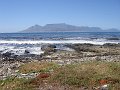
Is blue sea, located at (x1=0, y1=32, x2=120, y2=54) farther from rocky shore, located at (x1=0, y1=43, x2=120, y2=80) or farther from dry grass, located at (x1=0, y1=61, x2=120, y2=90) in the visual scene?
dry grass, located at (x1=0, y1=61, x2=120, y2=90)

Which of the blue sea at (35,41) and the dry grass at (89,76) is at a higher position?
the dry grass at (89,76)

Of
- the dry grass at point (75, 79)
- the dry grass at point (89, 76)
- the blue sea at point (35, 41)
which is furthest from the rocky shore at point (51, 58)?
the blue sea at point (35, 41)

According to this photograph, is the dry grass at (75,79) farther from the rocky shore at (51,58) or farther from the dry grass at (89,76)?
the rocky shore at (51,58)

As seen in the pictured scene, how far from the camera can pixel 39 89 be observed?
19.4 meters

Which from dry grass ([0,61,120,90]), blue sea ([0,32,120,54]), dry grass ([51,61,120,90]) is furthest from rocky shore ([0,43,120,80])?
blue sea ([0,32,120,54])

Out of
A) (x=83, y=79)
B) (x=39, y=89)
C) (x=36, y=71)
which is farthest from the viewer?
(x=36, y=71)

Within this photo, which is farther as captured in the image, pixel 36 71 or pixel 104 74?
pixel 36 71

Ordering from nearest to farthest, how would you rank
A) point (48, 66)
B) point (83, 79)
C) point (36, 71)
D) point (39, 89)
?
1. point (39, 89)
2. point (83, 79)
3. point (36, 71)
4. point (48, 66)

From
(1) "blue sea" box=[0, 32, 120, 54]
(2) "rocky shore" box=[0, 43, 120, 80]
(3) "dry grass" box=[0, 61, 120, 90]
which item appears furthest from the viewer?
(1) "blue sea" box=[0, 32, 120, 54]

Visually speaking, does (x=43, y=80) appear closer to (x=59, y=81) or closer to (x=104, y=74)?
(x=59, y=81)

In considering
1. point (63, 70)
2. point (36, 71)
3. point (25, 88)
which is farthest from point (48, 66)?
point (25, 88)

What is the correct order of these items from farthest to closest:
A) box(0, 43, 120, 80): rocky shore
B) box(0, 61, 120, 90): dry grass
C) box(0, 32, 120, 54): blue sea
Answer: box(0, 32, 120, 54): blue sea < box(0, 43, 120, 80): rocky shore < box(0, 61, 120, 90): dry grass

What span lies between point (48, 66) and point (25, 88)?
321 inches

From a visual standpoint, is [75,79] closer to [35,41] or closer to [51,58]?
[51,58]
